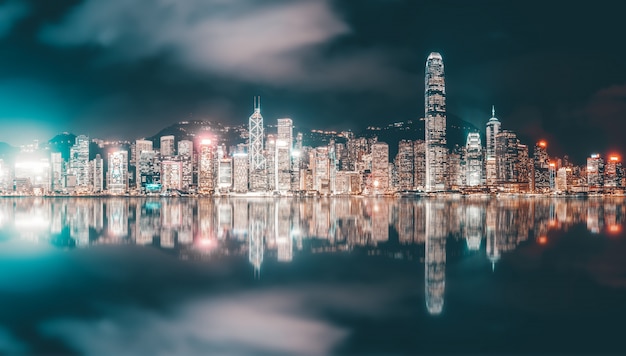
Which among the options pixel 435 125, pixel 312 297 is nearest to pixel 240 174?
pixel 435 125

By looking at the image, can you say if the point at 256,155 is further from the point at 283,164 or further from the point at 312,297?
the point at 312,297

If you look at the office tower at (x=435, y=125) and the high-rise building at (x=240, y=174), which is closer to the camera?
the high-rise building at (x=240, y=174)

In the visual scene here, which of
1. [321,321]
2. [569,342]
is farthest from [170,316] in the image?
[569,342]

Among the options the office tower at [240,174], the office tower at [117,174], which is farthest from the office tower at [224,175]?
the office tower at [117,174]

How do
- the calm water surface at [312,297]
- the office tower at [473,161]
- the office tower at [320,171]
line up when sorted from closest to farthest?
the calm water surface at [312,297] < the office tower at [320,171] < the office tower at [473,161]

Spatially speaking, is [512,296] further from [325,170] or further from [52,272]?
[325,170]

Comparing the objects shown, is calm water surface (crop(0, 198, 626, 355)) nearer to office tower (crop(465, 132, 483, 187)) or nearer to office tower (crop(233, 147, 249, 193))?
office tower (crop(233, 147, 249, 193))

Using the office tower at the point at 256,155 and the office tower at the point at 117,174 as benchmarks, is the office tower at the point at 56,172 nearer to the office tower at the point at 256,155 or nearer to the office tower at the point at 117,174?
the office tower at the point at 117,174

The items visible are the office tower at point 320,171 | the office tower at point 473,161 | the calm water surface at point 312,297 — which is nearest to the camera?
the calm water surface at point 312,297
